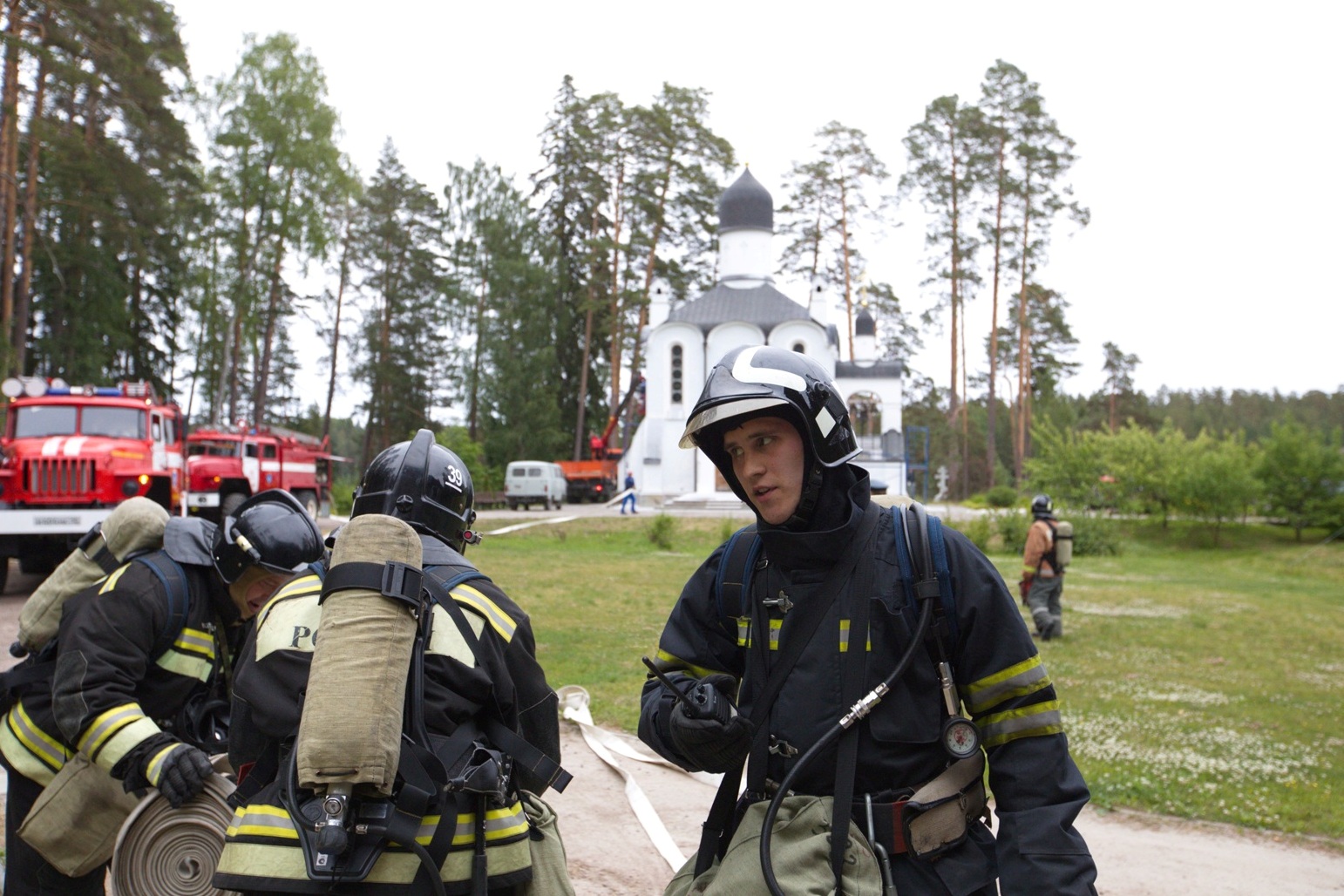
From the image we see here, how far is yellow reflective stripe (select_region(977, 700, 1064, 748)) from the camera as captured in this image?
2369 mm

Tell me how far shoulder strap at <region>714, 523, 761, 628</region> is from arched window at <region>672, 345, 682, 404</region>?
4447 centimetres

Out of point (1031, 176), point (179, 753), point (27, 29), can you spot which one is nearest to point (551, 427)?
point (1031, 176)

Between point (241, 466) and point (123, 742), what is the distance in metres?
24.4

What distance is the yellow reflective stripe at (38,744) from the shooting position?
377cm

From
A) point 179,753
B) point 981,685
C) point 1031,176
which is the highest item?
point 1031,176

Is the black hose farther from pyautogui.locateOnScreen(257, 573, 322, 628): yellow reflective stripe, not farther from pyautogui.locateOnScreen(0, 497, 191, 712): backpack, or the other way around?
pyautogui.locateOnScreen(0, 497, 191, 712): backpack

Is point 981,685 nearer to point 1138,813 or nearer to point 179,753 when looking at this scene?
point 179,753

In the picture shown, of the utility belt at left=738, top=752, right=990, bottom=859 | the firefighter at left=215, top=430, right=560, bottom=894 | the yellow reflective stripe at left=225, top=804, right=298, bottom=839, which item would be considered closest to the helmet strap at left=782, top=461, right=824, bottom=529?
the utility belt at left=738, top=752, right=990, bottom=859

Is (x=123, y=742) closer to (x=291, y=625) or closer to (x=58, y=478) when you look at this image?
(x=291, y=625)

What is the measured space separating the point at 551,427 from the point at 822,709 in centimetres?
4876

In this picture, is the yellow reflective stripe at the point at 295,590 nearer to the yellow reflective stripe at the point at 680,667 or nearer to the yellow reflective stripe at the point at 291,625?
the yellow reflective stripe at the point at 291,625

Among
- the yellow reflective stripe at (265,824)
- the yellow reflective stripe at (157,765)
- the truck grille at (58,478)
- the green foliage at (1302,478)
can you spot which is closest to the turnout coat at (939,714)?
the yellow reflective stripe at (265,824)

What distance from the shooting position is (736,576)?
2.70 metres

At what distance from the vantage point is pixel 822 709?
2.42 meters
